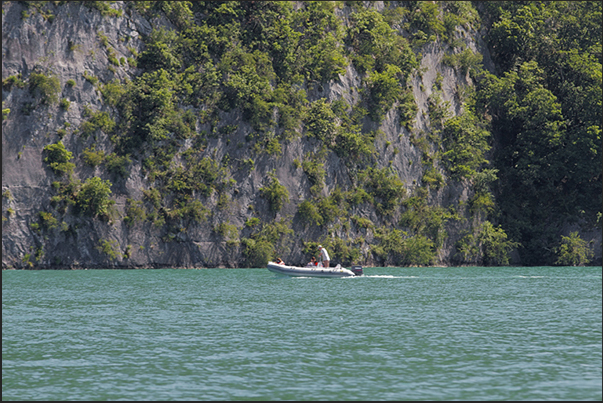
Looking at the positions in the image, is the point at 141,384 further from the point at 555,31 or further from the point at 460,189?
the point at 555,31

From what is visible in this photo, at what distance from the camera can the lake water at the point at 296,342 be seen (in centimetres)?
1702

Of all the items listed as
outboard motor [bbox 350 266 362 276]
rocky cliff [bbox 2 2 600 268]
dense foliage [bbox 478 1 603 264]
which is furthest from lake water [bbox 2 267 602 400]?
dense foliage [bbox 478 1 603 264]

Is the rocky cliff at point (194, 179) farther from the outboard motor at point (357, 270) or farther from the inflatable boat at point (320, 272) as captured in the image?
the outboard motor at point (357, 270)

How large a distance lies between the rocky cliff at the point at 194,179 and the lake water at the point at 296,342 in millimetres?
9358

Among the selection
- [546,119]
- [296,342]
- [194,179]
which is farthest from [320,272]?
[546,119]

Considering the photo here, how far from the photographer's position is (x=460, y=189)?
68.2m

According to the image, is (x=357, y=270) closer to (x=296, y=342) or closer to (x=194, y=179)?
(x=194, y=179)

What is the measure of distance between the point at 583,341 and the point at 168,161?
124 feet

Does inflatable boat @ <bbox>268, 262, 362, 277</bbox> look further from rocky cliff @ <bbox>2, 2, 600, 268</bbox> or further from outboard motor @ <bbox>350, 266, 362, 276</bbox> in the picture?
rocky cliff @ <bbox>2, 2, 600, 268</bbox>

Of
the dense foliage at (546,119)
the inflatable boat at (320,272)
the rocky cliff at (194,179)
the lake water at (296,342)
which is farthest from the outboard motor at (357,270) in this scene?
the dense foliage at (546,119)

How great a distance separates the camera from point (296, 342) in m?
23.0

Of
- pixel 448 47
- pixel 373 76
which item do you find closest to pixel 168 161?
pixel 373 76

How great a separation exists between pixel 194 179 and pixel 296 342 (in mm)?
33858

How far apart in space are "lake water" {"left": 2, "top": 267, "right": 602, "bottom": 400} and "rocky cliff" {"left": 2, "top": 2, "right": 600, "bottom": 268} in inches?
368
